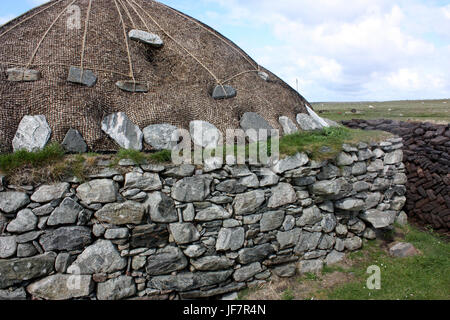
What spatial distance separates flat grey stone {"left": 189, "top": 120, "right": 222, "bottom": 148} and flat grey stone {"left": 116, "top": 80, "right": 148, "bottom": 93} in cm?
112

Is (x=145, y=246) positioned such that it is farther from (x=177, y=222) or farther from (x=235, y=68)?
(x=235, y=68)

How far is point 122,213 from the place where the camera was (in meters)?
4.52

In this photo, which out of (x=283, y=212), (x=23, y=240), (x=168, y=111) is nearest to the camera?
(x=23, y=240)

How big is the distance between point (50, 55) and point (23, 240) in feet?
11.0

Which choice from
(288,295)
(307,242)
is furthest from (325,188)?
(288,295)

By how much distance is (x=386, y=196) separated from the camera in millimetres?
6930

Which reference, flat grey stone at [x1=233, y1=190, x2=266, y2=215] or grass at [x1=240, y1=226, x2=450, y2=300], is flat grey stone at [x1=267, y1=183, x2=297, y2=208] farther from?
grass at [x1=240, y1=226, x2=450, y2=300]

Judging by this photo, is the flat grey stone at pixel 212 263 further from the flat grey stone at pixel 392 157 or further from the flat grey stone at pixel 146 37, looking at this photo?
the flat grey stone at pixel 146 37

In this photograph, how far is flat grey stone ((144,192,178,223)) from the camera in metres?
4.67

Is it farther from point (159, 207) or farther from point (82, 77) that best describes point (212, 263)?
point (82, 77)

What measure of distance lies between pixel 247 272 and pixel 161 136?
2683 mm

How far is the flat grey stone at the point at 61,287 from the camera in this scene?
4273mm

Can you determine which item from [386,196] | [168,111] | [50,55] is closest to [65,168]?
[168,111]

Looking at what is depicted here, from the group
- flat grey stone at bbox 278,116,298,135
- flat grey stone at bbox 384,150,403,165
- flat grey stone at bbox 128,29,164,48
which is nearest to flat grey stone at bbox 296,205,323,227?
flat grey stone at bbox 278,116,298,135
